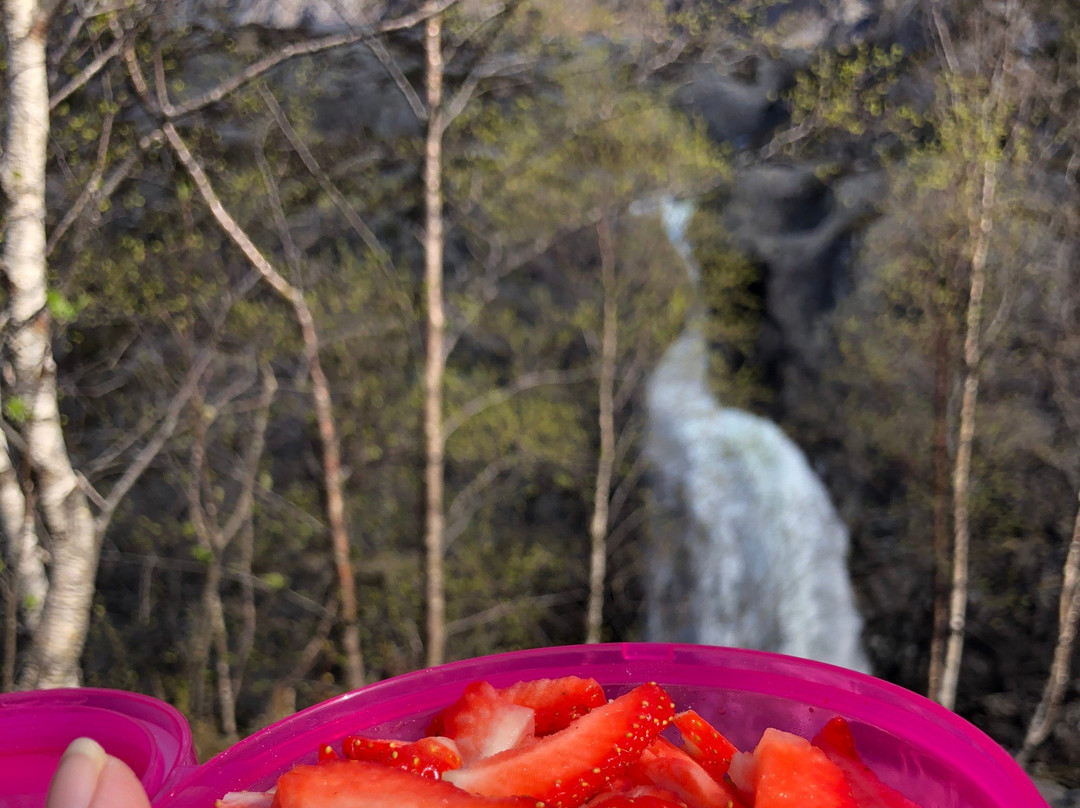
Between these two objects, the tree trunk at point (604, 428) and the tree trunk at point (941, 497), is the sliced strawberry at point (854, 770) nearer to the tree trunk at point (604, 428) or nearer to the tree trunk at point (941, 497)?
the tree trunk at point (941, 497)

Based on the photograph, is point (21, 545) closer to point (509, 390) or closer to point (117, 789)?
point (117, 789)

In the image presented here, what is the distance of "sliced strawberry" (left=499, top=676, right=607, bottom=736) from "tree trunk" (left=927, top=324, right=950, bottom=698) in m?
5.27

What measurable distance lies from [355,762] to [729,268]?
264 inches

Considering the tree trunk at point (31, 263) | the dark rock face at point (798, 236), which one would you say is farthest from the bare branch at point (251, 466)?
the dark rock face at point (798, 236)

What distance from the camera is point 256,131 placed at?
5.07 meters

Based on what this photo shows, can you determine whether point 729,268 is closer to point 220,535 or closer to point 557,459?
point 557,459

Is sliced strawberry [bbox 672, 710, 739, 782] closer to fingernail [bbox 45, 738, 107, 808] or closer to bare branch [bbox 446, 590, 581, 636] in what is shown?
fingernail [bbox 45, 738, 107, 808]

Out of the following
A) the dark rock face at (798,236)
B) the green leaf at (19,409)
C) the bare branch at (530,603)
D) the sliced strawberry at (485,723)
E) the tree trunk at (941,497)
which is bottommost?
the bare branch at (530,603)

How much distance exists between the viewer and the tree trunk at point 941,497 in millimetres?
5242

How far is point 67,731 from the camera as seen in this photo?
0.58 metres

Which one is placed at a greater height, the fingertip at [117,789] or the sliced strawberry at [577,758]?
the fingertip at [117,789]

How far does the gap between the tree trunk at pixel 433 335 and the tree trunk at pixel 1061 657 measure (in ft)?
11.3

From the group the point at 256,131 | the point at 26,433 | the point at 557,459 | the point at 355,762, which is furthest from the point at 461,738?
the point at 557,459

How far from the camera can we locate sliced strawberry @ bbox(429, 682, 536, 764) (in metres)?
0.55
